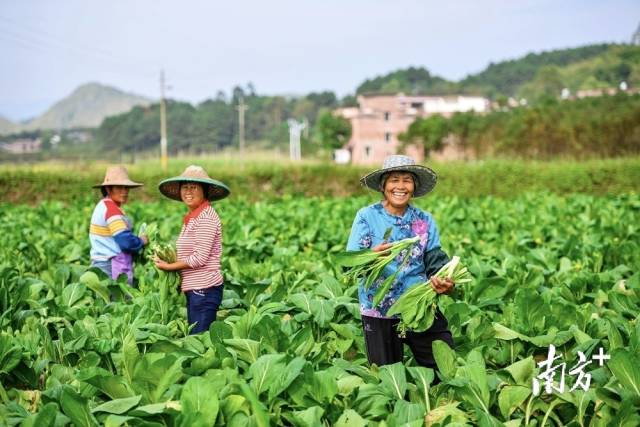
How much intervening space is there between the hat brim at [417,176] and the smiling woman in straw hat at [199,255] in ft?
3.77

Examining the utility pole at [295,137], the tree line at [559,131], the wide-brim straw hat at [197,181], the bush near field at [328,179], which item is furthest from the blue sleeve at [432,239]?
the utility pole at [295,137]

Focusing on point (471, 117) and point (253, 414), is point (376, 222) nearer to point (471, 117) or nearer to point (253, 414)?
point (253, 414)

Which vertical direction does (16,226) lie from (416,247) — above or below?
below

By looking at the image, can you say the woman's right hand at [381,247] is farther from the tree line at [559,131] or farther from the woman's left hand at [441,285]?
the tree line at [559,131]

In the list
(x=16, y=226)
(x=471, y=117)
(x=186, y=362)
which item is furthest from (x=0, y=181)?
(x=471, y=117)

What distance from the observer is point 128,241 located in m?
6.20

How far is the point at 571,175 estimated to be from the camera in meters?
22.9

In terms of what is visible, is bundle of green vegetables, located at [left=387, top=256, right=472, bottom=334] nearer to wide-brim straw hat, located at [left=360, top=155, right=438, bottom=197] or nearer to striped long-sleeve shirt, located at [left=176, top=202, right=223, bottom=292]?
wide-brim straw hat, located at [left=360, top=155, right=438, bottom=197]

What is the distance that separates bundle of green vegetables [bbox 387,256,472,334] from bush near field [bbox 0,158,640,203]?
59.8 ft

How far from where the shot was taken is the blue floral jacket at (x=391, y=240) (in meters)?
4.00

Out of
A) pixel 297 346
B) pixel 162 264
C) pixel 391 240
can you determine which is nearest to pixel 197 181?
pixel 162 264

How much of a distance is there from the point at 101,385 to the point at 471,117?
54.2 metres

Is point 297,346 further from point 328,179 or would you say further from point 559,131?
point 559,131

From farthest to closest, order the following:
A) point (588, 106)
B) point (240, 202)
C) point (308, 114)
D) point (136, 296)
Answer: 1. point (308, 114)
2. point (588, 106)
3. point (240, 202)
4. point (136, 296)
